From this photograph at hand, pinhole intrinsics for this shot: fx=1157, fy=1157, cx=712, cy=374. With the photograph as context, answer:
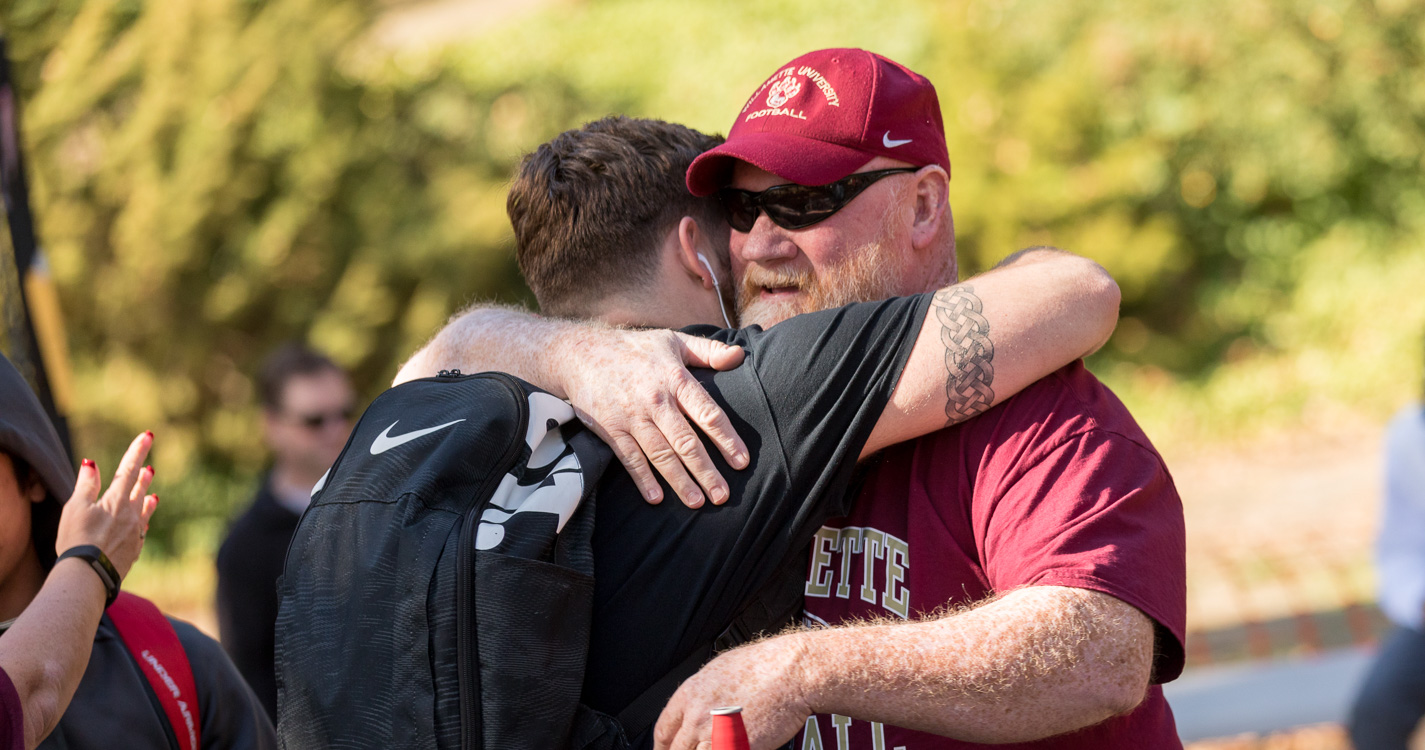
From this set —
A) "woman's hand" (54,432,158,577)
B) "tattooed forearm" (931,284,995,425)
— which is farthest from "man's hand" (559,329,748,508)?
"woman's hand" (54,432,158,577)

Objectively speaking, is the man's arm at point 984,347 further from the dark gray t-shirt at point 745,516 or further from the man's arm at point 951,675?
the man's arm at point 951,675

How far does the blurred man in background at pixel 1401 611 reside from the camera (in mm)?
4457

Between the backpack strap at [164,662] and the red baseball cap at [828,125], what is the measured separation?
1364 mm

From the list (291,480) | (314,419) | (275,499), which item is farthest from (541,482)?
(314,419)

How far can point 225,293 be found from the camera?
10.9 m

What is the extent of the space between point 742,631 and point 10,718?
3.45 feet

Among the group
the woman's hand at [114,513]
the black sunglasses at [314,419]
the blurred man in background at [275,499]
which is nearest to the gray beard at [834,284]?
the woman's hand at [114,513]

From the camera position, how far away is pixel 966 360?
172cm

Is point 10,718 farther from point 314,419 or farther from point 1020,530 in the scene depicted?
point 314,419

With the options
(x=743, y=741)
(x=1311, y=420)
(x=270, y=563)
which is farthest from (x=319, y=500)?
(x=1311, y=420)

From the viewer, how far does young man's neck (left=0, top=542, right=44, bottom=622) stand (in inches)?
86.1

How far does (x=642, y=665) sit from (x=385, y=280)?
9841 millimetres

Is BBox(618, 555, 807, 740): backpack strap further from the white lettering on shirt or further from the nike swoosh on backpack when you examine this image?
the nike swoosh on backpack

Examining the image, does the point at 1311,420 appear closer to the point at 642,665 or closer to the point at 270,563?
the point at 270,563
